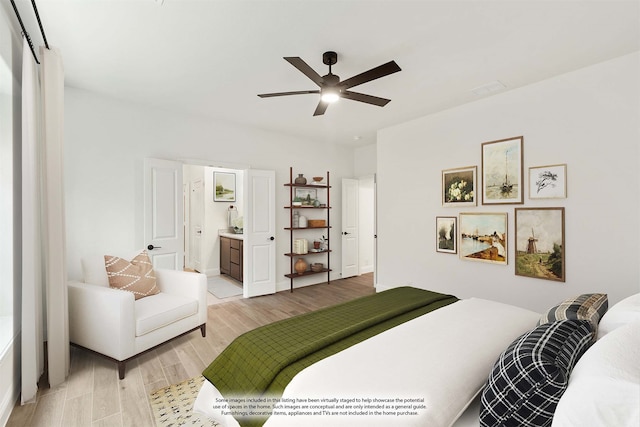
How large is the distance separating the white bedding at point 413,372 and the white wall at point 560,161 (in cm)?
181

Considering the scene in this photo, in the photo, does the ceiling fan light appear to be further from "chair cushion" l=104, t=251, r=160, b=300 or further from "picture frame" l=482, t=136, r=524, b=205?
"chair cushion" l=104, t=251, r=160, b=300

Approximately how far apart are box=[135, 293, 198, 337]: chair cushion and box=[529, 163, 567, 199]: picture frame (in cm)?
376

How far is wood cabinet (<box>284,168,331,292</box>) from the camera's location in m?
5.06

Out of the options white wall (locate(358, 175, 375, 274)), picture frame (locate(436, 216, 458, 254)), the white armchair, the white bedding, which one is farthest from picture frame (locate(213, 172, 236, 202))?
the white bedding

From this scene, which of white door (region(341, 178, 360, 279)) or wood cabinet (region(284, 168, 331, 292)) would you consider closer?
wood cabinet (region(284, 168, 331, 292))

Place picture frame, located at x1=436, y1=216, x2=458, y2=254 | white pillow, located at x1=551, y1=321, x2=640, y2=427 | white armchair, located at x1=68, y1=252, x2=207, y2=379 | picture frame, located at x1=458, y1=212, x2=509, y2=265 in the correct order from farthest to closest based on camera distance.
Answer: picture frame, located at x1=436, y1=216, x2=458, y2=254
picture frame, located at x1=458, y1=212, x2=509, y2=265
white armchair, located at x1=68, y1=252, x2=207, y2=379
white pillow, located at x1=551, y1=321, x2=640, y2=427

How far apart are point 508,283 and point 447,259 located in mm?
742

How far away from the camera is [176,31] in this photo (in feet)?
7.22

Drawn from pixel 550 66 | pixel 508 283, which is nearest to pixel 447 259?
pixel 508 283

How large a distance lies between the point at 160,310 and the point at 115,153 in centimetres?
208

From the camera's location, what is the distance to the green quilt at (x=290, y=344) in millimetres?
1380

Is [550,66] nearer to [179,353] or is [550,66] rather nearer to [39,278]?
[179,353]

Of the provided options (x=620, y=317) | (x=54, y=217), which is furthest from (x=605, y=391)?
(x=54, y=217)

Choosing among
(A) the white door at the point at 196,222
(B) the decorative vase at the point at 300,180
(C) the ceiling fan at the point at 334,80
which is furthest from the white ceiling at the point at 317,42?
(A) the white door at the point at 196,222
